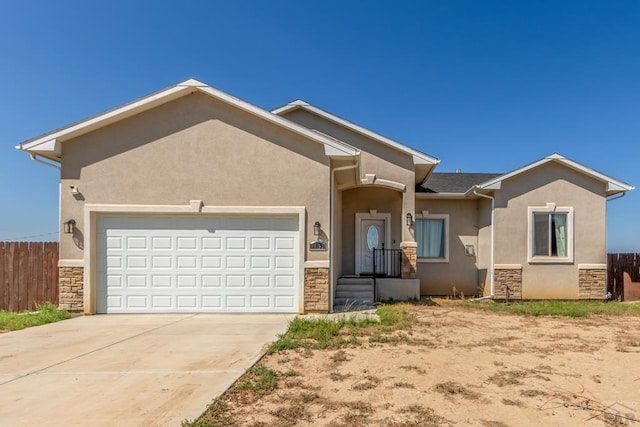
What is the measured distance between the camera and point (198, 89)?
842 cm

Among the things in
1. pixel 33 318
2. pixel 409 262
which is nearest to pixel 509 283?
pixel 409 262

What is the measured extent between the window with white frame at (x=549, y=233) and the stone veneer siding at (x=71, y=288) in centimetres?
1284

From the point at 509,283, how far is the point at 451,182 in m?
4.39

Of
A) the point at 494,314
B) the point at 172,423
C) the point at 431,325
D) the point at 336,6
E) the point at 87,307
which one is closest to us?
the point at 172,423

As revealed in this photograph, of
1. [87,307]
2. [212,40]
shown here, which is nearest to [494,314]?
[87,307]

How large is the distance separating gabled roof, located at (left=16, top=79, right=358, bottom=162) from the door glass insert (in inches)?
191

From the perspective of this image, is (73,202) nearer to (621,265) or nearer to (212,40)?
(212,40)

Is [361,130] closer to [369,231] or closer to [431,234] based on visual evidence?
[369,231]

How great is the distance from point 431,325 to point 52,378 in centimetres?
648

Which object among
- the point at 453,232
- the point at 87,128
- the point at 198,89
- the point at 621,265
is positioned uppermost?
the point at 198,89

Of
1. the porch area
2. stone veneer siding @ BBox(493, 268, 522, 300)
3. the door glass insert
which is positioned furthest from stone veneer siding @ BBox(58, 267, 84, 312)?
stone veneer siding @ BBox(493, 268, 522, 300)

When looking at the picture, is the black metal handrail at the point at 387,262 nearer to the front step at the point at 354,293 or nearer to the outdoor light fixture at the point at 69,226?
the front step at the point at 354,293

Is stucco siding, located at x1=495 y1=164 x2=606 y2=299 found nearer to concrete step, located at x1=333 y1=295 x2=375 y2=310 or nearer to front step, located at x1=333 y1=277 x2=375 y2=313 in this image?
front step, located at x1=333 y1=277 x2=375 y2=313

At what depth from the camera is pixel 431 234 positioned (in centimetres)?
1243
